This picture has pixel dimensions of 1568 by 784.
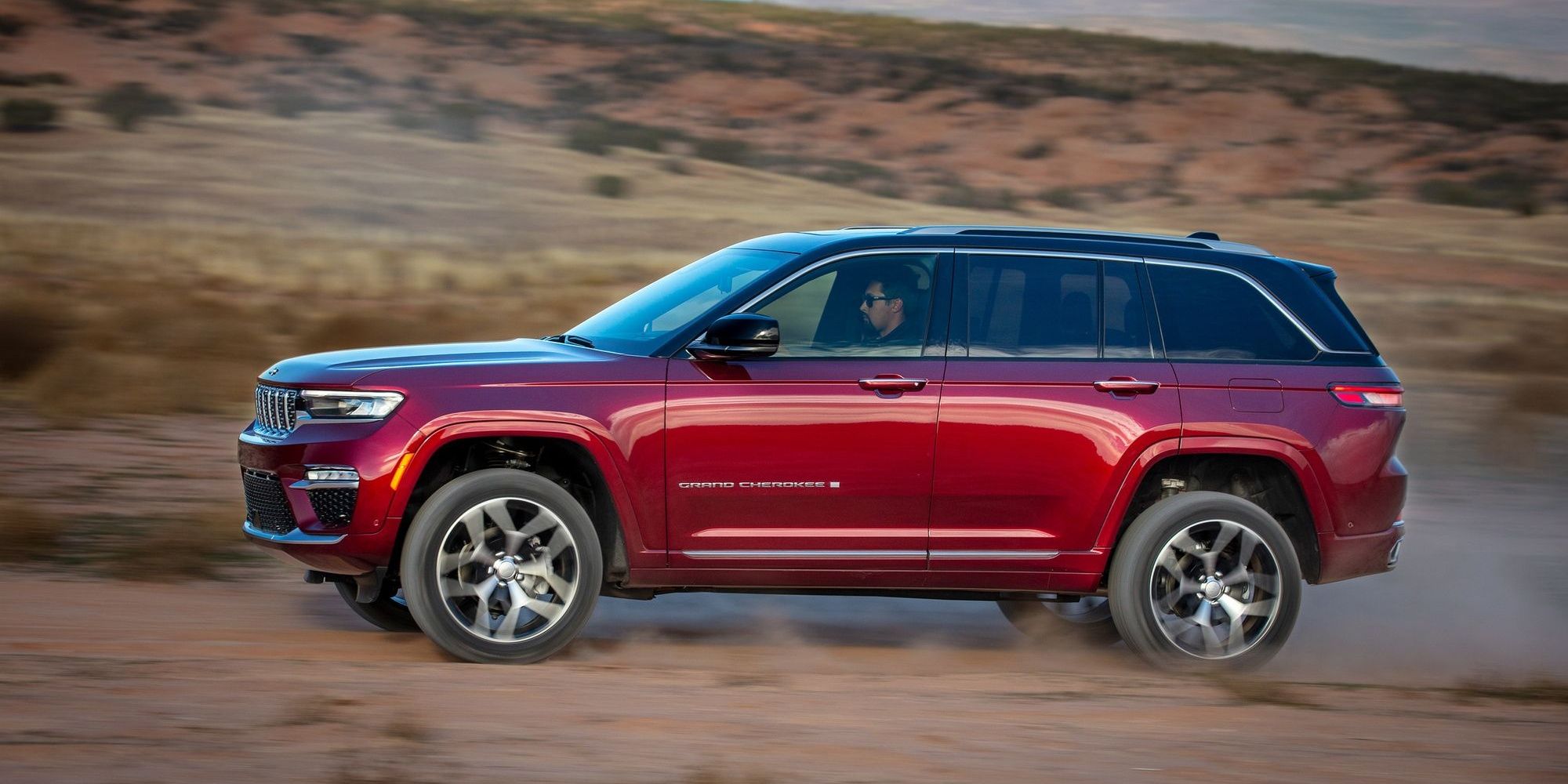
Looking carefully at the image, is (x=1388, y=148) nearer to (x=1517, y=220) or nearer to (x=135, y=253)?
(x=1517, y=220)

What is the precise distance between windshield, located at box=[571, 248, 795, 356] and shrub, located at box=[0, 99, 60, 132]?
1012 inches

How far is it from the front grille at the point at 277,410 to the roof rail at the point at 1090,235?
2416 mm

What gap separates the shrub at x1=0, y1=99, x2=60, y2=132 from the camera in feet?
96.4

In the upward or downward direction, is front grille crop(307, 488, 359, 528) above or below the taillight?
below

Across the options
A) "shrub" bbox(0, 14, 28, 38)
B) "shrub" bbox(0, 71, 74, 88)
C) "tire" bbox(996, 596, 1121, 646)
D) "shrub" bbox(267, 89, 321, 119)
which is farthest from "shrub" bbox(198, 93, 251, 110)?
"tire" bbox(996, 596, 1121, 646)

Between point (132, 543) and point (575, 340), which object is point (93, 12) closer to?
point (132, 543)

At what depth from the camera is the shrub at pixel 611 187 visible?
29.8 m

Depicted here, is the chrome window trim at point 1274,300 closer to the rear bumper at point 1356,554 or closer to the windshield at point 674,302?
the rear bumper at point 1356,554

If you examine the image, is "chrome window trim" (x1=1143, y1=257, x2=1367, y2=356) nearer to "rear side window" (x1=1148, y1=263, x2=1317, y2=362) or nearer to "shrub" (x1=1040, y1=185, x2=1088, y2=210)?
"rear side window" (x1=1148, y1=263, x2=1317, y2=362)

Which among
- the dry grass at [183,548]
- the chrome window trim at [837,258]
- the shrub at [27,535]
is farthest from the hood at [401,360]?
the shrub at [27,535]

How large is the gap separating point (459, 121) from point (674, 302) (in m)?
32.4

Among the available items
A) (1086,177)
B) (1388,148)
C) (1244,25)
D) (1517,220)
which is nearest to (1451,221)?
(1517,220)

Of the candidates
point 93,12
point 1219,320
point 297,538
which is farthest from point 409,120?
point 1219,320

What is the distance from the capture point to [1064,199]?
38.5 metres
